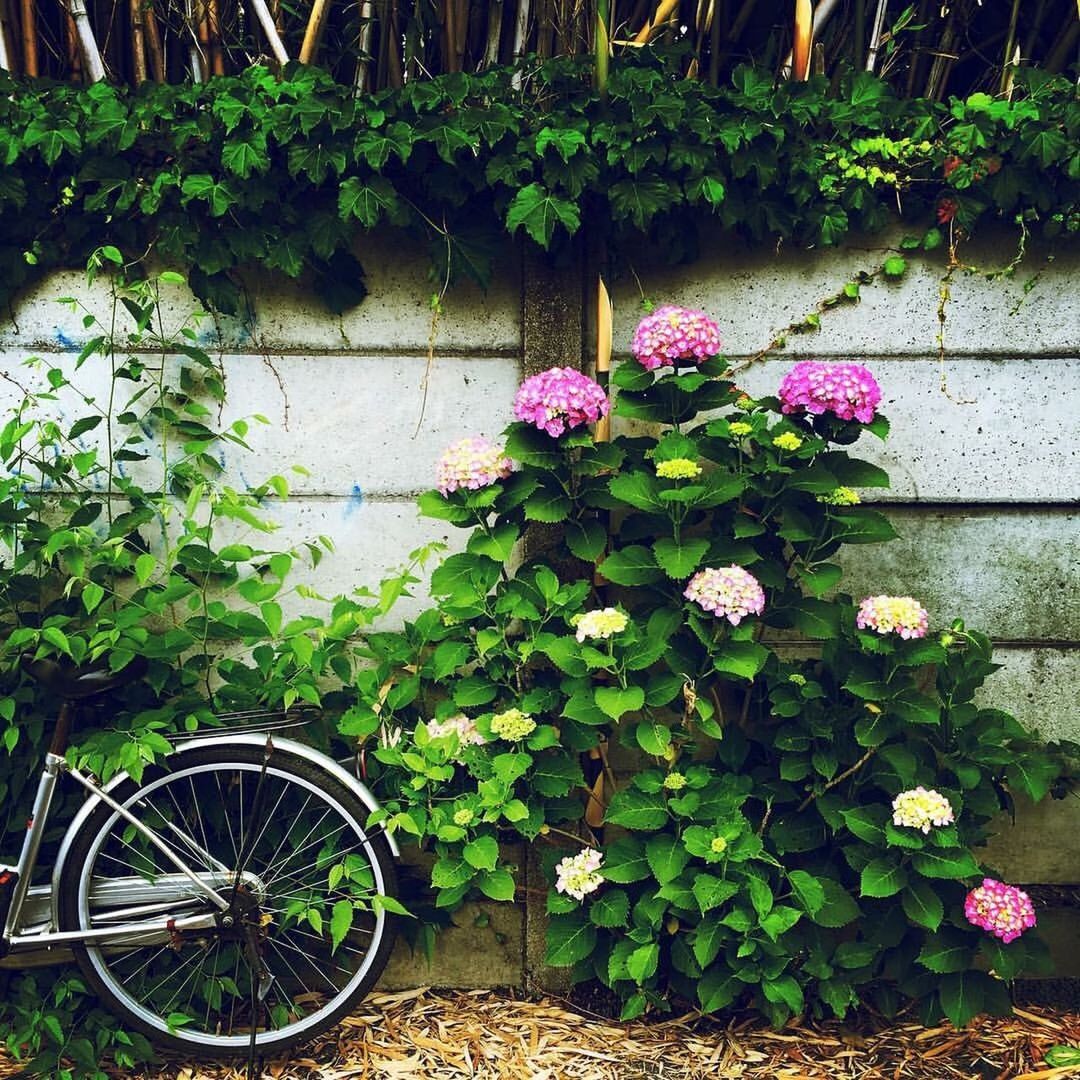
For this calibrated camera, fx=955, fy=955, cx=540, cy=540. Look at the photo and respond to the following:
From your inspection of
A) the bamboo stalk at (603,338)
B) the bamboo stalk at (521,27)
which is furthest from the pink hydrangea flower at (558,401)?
the bamboo stalk at (521,27)

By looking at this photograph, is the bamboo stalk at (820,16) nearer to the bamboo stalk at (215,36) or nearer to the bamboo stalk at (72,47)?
the bamboo stalk at (215,36)

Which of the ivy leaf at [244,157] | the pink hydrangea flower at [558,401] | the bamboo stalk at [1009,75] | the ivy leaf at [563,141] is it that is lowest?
the pink hydrangea flower at [558,401]

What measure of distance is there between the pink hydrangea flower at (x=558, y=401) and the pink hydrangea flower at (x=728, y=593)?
56 centimetres

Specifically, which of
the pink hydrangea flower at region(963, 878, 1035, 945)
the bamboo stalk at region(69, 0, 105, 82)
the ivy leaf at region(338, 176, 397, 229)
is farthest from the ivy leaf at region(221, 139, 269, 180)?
the pink hydrangea flower at region(963, 878, 1035, 945)

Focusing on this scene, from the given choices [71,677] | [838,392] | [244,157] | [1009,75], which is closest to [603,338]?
[838,392]

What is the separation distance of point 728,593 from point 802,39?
1750mm

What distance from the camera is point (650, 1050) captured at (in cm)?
284

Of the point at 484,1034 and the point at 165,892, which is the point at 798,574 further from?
the point at 165,892

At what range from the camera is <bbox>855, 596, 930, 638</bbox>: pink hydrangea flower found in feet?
8.71

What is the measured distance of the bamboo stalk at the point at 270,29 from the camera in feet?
9.68

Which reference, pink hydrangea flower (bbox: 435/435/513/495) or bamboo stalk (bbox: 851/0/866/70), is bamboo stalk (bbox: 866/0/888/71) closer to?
bamboo stalk (bbox: 851/0/866/70)

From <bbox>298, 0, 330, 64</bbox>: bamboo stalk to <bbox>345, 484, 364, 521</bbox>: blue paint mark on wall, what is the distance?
1.34 meters

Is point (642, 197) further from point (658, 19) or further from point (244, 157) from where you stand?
point (244, 157)

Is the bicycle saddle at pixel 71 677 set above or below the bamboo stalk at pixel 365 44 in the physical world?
below
